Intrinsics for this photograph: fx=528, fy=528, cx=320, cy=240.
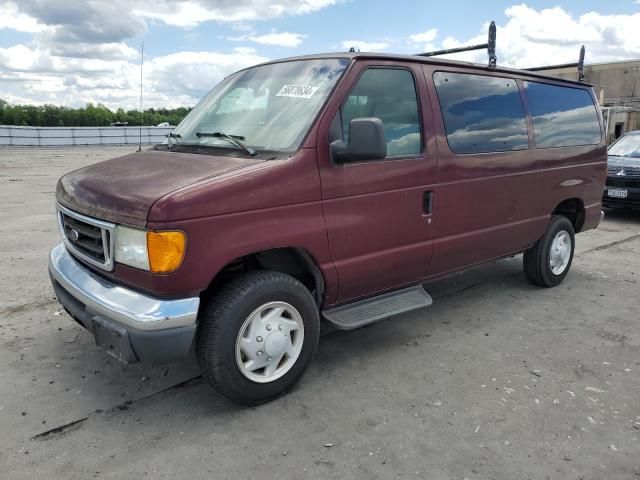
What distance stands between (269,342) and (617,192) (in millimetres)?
8707

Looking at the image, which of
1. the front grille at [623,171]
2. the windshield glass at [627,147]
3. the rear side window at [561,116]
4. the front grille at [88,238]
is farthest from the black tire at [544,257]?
the windshield glass at [627,147]

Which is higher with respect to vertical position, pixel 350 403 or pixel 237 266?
pixel 237 266

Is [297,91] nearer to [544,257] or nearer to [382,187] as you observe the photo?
[382,187]

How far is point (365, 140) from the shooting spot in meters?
3.11

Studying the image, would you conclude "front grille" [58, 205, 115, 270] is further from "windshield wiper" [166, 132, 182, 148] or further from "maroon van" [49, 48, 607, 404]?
"windshield wiper" [166, 132, 182, 148]

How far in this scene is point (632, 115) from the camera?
26.9 m

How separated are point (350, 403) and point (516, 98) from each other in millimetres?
3160

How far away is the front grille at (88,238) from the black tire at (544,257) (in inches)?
161

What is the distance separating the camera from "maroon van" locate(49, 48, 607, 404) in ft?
9.18

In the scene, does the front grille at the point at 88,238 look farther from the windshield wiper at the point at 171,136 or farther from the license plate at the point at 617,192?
the license plate at the point at 617,192

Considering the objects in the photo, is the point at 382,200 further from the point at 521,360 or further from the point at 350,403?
the point at 521,360

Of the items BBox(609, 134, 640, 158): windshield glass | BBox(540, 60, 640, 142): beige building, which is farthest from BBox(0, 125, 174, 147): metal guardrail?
BBox(540, 60, 640, 142): beige building

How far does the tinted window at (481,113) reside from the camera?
13.3ft

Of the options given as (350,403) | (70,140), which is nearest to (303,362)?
(350,403)
